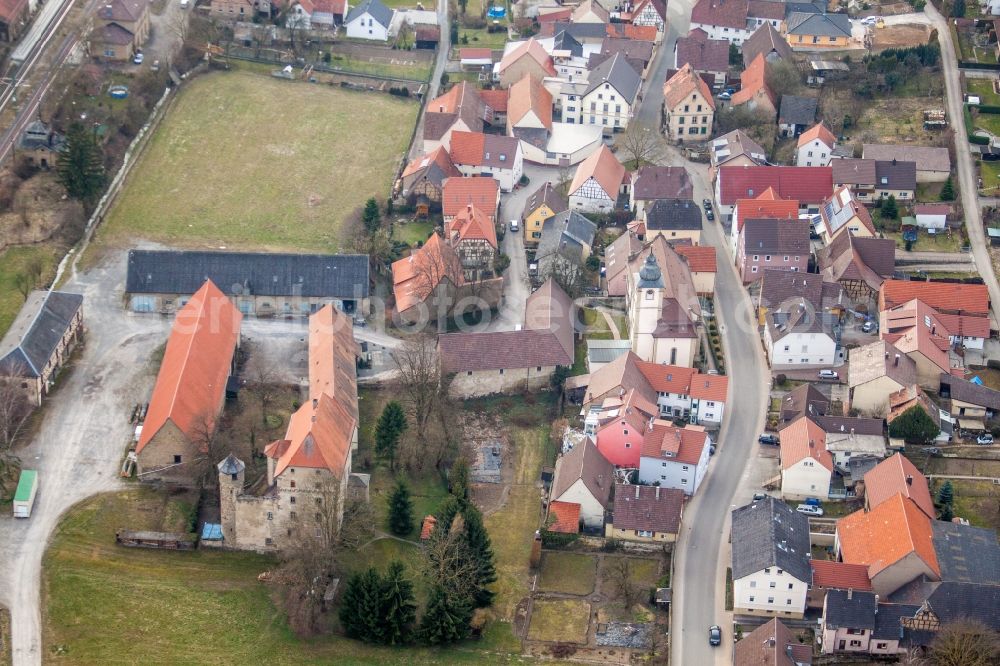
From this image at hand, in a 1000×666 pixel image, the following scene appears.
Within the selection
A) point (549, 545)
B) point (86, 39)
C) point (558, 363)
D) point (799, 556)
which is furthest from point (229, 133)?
point (799, 556)

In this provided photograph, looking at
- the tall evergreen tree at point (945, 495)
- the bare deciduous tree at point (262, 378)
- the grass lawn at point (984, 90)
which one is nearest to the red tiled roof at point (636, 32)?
the grass lawn at point (984, 90)

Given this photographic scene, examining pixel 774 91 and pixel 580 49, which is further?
pixel 580 49

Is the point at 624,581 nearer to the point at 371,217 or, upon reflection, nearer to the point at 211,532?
the point at 211,532

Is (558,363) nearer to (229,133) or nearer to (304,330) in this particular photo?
(304,330)

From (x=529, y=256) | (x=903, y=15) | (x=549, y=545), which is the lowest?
(x=549, y=545)

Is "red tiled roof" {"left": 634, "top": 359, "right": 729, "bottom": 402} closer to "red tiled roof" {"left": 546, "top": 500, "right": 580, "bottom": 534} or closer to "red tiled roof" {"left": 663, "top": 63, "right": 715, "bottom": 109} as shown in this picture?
"red tiled roof" {"left": 546, "top": 500, "right": 580, "bottom": 534}

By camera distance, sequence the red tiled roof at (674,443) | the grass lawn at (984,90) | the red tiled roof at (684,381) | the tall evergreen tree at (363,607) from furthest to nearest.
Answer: the grass lawn at (984,90) → the red tiled roof at (684,381) → the red tiled roof at (674,443) → the tall evergreen tree at (363,607)

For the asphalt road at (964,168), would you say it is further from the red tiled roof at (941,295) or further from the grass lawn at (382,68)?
the grass lawn at (382,68)
